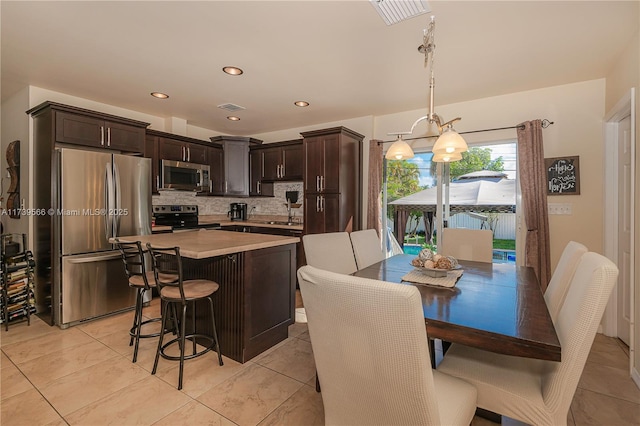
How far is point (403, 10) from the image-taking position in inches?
76.4

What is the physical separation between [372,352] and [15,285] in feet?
12.7

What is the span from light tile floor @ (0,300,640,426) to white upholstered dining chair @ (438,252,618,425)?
0.53 metres

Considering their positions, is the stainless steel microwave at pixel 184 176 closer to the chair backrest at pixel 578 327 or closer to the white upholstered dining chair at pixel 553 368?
the white upholstered dining chair at pixel 553 368

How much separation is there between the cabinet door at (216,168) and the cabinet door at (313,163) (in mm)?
1590

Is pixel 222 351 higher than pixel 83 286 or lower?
lower

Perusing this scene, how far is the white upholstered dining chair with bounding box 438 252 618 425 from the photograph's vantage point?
1.08 metres

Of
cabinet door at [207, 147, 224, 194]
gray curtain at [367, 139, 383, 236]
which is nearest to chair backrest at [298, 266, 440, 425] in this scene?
gray curtain at [367, 139, 383, 236]

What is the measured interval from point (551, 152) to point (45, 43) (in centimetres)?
479

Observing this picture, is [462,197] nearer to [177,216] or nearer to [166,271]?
[166,271]

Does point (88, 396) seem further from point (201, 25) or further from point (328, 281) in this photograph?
point (201, 25)

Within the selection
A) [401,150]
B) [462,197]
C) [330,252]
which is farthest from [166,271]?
[462,197]

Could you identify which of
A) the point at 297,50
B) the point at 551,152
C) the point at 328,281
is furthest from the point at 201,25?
the point at 551,152

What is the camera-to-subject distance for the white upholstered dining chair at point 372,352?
2.89 feet

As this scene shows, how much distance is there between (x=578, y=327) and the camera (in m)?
1.10
